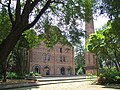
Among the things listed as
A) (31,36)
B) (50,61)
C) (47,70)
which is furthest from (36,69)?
(31,36)

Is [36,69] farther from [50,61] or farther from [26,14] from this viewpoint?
[26,14]

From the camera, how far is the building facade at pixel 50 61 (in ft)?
209

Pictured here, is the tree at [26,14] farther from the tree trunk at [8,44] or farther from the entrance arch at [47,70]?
the entrance arch at [47,70]

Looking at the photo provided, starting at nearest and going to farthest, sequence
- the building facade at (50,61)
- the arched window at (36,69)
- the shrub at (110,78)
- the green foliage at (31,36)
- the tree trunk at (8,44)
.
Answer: the tree trunk at (8,44), the green foliage at (31,36), the shrub at (110,78), the arched window at (36,69), the building facade at (50,61)

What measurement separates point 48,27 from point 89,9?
8.01 feet

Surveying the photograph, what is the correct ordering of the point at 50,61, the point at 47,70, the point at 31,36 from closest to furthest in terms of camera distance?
the point at 31,36, the point at 47,70, the point at 50,61

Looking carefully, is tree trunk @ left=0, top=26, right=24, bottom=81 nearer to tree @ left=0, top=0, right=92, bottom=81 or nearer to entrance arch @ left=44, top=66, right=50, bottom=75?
tree @ left=0, top=0, right=92, bottom=81

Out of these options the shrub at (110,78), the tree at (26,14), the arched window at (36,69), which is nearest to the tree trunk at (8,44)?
the tree at (26,14)

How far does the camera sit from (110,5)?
39.2 feet

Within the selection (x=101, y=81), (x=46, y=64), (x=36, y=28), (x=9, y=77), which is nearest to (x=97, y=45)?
(x=101, y=81)

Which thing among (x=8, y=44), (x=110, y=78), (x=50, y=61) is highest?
(x=50, y=61)

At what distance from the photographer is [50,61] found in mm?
67625

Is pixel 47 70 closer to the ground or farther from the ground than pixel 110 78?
farther from the ground

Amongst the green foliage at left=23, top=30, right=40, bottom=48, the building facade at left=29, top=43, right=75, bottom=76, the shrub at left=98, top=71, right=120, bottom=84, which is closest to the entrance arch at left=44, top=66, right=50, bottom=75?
the building facade at left=29, top=43, right=75, bottom=76
